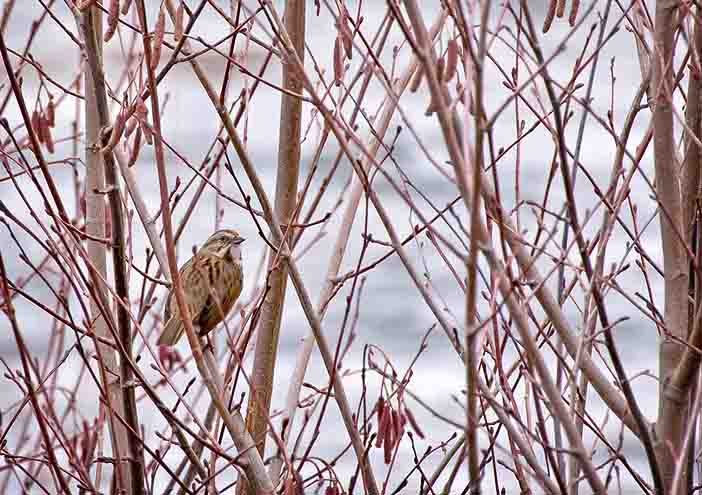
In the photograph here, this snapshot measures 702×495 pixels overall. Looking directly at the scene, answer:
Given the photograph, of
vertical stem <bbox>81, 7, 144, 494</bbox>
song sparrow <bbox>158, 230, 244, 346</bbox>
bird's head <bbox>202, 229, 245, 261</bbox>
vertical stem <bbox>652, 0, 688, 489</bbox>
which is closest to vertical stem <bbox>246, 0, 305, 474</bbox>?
vertical stem <bbox>81, 7, 144, 494</bbox>

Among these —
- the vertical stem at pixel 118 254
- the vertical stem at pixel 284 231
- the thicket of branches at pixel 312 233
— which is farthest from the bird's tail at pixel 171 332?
→ the vertical stem at pixel 118 254

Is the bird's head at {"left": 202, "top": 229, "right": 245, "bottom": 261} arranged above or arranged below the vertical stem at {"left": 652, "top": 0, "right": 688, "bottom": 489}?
above

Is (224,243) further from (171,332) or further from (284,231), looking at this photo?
(284,231)

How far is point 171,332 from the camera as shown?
4.17 metres

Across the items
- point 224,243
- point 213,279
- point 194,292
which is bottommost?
point 194,292

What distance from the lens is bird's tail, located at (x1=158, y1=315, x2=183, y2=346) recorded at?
416 cm

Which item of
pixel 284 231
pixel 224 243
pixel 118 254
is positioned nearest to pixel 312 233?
pixel 224 243

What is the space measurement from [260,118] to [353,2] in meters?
0.76

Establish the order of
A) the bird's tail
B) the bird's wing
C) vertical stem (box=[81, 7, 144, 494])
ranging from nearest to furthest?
1. vertical stem (box=[81, 7, 144, 494])
2. the bird's tail
3. the bird's wing

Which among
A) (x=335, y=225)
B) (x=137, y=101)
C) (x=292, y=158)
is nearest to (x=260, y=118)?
(x=335, y=225)

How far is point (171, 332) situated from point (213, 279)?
2.29ft

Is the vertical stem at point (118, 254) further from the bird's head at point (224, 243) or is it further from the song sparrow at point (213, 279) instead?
the bird's head at point (224, 243)

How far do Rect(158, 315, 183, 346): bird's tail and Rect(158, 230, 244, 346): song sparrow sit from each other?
0.23 metres

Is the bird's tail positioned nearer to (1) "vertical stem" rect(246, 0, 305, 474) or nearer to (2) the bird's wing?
(2) the bird's wing
